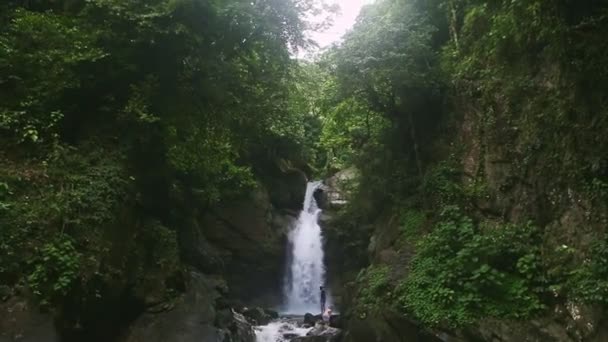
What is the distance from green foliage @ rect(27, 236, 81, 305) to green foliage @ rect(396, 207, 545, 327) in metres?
6.36

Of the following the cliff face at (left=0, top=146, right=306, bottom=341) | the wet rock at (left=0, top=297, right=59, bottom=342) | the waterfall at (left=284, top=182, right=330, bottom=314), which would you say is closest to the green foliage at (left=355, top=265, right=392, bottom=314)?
the cliff face at (left=0, top=146, right=306, bottom=341)

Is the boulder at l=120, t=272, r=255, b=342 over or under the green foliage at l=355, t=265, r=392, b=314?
under

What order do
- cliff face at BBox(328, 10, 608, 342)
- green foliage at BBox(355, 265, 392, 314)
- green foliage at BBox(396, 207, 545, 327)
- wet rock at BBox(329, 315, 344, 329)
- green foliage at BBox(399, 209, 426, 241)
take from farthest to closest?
wet rock at BBox(329, 315, 344, 329), green foliage at BBox(399, 209, 426, 241), green foliage at BBox(355, 265, 392, 314), green foliage at BBox(396, 207, 545, 327), cliff face at BBox(328, 10, 608, 342)

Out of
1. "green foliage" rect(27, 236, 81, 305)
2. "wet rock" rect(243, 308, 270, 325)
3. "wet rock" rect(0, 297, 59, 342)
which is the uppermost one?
"green foliage" rect(27, 236, 81, 305)

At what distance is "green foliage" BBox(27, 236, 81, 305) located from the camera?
7586 mm

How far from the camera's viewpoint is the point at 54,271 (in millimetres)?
7820

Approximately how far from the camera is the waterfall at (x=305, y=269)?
66.0ft

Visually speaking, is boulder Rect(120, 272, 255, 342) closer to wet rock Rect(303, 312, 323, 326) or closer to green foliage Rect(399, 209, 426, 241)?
wet rock Rect(303, 312, 323, 326)

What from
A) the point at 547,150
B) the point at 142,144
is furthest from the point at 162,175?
the point at 547,150

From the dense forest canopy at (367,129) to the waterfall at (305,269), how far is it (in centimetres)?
594

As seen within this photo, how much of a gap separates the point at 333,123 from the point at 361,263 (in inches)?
228

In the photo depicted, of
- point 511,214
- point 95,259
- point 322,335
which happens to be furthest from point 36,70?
point 511,214

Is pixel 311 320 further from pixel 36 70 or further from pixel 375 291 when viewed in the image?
pixel 36 70

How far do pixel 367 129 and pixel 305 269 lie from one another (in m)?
7.68
